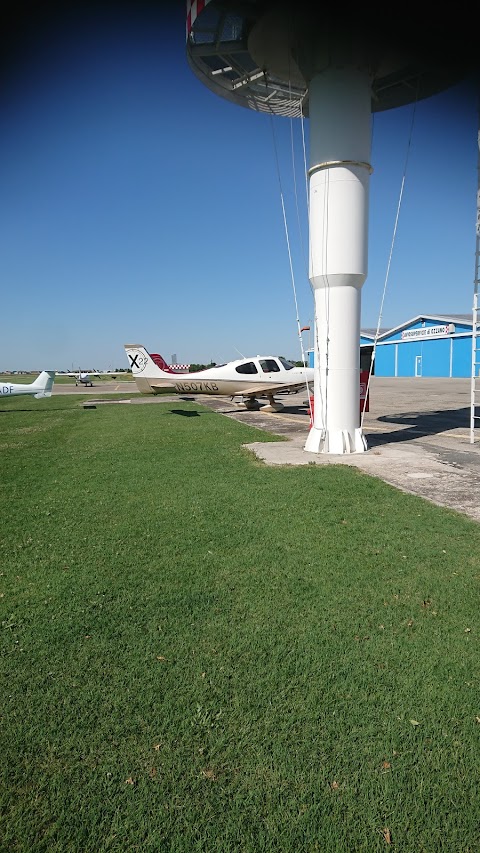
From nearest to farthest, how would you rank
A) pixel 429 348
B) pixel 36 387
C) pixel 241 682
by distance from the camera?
pixel 241 682 < pixel 36 387 < pixel 429 348

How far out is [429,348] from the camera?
5491cm

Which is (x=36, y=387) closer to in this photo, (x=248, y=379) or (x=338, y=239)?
(x=248, y=379)

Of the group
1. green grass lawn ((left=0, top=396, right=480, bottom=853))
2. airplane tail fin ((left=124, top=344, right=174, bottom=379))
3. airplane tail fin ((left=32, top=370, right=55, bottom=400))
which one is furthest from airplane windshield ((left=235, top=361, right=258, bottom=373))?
green grass lawn ((left=0, top=396, right=480, bottom=853))

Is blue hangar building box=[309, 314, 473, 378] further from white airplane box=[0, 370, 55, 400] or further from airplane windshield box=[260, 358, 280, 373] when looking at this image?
white airplane box=[0, 370, 55, 400]

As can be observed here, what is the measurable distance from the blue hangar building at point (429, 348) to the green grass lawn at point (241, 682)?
4384 centimetres

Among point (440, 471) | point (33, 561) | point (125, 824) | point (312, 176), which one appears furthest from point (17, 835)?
point (312, 176)

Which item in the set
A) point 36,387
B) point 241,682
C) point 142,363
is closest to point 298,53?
point 241,682

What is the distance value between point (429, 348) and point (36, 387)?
44.2 meters

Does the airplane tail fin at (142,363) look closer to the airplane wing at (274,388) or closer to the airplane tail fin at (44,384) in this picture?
the airplane wing at (274,388)

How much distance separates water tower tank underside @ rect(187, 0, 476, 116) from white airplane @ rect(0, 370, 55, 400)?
743 inches

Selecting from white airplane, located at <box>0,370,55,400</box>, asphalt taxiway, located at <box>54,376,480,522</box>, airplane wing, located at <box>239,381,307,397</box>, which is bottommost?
asphalt taxiway, located at <box>54,376,480,522</box>

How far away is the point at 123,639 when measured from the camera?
125 inches

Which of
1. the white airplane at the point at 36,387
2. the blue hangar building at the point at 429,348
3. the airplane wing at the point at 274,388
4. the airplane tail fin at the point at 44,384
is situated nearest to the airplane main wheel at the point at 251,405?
the airplane wing at the point at 274,388

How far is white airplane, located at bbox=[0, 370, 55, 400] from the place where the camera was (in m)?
25.0
